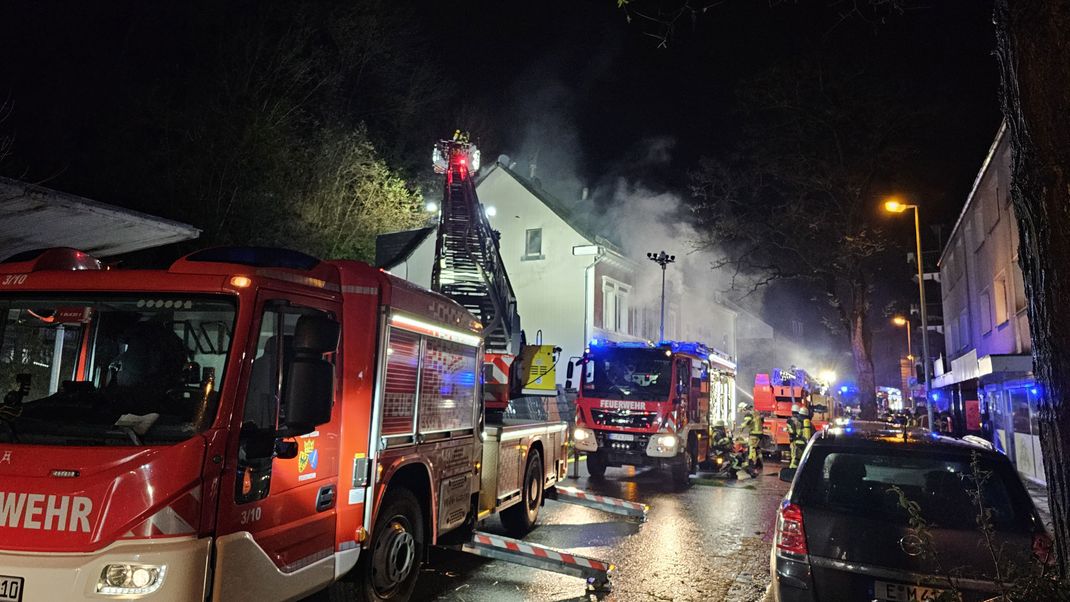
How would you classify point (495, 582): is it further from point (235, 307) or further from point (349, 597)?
point (235, 307)

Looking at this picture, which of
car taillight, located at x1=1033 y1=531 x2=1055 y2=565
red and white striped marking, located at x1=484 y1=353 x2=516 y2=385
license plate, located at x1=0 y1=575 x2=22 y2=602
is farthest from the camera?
red and white striped marking, located at x1=484 y1=353 x2=516 y2=385

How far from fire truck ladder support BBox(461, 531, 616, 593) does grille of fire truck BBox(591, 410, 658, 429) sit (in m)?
7.00

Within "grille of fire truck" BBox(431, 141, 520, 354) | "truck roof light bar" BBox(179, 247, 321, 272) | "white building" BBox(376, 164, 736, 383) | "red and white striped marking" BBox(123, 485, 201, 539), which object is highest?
"white building" BBox(376, 164, 736, 383)

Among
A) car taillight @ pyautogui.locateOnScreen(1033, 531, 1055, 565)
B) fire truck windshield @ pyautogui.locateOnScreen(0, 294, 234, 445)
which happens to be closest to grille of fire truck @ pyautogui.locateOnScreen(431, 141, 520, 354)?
fire truck windshield @ pyautogui.locateOnScreen(0, 294, 234, 445)

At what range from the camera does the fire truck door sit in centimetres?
346

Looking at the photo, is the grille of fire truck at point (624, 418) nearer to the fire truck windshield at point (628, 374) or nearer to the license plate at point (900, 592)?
the fire truck windshield at point (628, 374)

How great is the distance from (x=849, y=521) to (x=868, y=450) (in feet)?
1.81

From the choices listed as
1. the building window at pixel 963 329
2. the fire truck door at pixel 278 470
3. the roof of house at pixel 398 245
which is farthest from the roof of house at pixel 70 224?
the building window at pixel 963 329

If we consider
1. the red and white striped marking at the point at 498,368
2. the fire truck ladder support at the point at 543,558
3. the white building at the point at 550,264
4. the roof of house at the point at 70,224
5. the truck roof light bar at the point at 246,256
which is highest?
the white building at the point at 550,264

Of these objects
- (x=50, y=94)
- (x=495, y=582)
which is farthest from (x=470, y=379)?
(x=50, y=94)

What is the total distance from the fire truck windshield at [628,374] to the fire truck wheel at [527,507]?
5.18m

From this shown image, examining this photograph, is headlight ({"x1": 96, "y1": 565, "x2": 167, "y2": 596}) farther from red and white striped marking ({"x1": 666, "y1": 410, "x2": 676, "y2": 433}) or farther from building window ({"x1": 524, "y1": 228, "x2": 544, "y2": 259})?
building window ({"x1": 524, "y1": 228, "x2": 544, "y2": 259})

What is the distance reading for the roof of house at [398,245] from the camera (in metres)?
23.9

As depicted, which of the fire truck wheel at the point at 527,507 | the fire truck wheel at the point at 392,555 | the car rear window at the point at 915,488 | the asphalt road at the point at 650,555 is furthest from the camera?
the fire truck wheel at the point at 527,507
